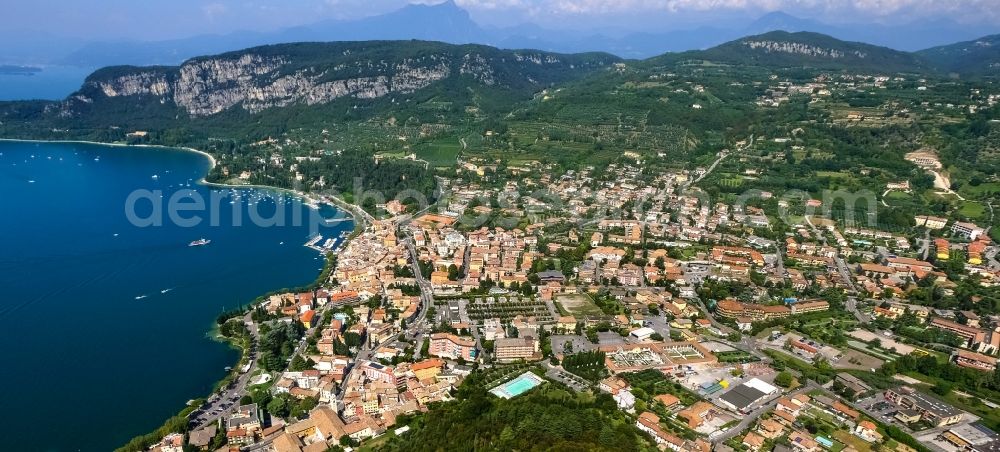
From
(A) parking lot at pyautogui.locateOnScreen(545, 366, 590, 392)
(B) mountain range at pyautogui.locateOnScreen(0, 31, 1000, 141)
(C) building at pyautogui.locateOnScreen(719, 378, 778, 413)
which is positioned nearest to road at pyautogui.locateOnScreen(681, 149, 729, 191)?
(C) building at pyautogui.locateOnScreen(719, 378, 778, 413)

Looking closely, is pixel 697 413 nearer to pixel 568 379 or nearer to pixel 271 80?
pixel 568 379

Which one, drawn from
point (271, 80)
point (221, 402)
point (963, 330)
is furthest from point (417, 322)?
point (271, 80)

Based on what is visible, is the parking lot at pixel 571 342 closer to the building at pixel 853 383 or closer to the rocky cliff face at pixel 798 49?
the building at pixel 853 383

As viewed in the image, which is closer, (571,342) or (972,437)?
(972,437)

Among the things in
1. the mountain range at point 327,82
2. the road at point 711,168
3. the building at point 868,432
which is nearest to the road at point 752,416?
the building at point 868,432

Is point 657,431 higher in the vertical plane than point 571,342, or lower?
lower

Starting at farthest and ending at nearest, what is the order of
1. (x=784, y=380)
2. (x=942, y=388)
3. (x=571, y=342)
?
1. (x=571, y=342)
2. (x=784, y=380)
3. (x=942, y=388)

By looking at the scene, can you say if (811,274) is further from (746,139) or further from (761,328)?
(746,139)

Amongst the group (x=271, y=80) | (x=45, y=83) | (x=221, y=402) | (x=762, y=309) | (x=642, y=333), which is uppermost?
(x=45, y=83)
